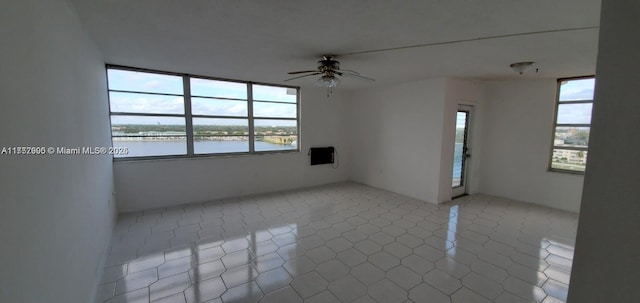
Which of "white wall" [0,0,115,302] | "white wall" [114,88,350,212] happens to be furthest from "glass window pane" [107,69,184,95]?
"white wall" [0,0,115,302]

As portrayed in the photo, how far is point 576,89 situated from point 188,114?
696 cm

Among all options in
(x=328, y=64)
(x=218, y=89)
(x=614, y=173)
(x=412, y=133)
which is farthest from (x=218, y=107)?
(x=614, y=173)

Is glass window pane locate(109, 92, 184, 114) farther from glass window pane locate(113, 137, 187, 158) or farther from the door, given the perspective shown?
the door

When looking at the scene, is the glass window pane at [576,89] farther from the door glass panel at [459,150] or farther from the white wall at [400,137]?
the white wall at [400,137]

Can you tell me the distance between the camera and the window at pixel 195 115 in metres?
4.20

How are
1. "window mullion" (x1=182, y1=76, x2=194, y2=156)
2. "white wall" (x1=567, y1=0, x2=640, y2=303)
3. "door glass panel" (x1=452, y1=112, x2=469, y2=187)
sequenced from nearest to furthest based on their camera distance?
"white wall" (x1=567, y1=0, x2=640, y2=303), "window mullion" (x1=182, y1=76, x2=194, y2=156), "door glass panel" (x1=452, y1=112, x2=469, y2=187)

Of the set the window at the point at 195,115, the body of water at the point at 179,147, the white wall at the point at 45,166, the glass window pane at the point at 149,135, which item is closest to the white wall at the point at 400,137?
the window at the point at 195,115

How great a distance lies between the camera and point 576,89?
444 centimetres

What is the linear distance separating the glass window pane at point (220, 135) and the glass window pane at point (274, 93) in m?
0.64

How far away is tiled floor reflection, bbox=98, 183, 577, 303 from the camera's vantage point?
2309 millimetres

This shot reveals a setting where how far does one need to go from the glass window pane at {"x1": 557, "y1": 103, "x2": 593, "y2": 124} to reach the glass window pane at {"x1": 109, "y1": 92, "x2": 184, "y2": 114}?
22.7ft

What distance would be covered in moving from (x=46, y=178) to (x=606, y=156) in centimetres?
249

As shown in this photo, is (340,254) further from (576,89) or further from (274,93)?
(576,89)

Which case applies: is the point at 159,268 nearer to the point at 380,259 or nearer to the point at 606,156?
the point at 380,259
